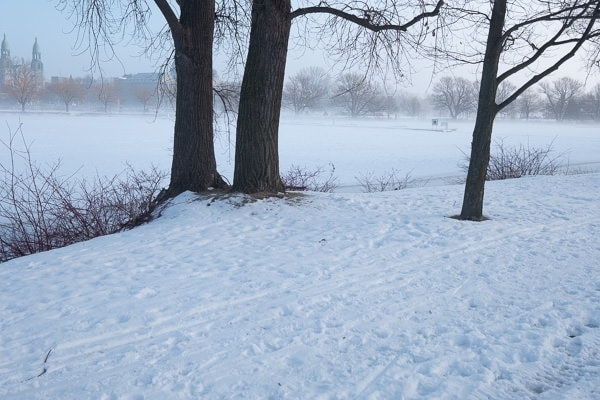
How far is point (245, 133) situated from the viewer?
8.44m

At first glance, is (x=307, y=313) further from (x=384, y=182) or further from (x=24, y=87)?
(x=24, y=87)

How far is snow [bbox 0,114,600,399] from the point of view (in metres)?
3.39

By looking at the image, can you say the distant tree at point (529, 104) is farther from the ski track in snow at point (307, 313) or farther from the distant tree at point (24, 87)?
the ski track in snow at point (307, 313)

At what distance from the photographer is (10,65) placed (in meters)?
95.5

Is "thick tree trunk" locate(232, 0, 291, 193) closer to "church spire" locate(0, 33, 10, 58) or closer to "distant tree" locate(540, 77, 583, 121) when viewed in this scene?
"distant tree" locate(540, 77, 583, 121)

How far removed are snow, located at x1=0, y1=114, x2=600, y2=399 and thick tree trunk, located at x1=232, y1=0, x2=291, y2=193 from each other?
0.64m

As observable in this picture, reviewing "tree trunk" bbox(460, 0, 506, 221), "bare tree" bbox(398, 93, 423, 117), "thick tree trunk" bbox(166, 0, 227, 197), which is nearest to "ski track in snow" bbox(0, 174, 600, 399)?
"tree trunk" bbox(460, 0, 506, 221)

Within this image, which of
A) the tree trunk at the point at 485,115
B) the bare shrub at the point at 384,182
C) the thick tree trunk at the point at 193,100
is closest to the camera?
the tree trunk at the point at 485,115

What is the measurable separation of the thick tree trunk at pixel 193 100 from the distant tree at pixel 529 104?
10252cm

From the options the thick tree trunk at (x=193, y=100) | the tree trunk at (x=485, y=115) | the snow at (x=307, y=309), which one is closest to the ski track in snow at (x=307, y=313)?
the snow at (x=307, y=309)

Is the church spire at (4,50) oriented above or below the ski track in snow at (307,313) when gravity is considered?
above

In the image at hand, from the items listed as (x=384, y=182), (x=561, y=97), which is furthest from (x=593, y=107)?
(x=384, y=182)

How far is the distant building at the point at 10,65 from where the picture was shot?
3659 inches

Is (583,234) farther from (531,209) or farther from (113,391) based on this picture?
(113,391)
